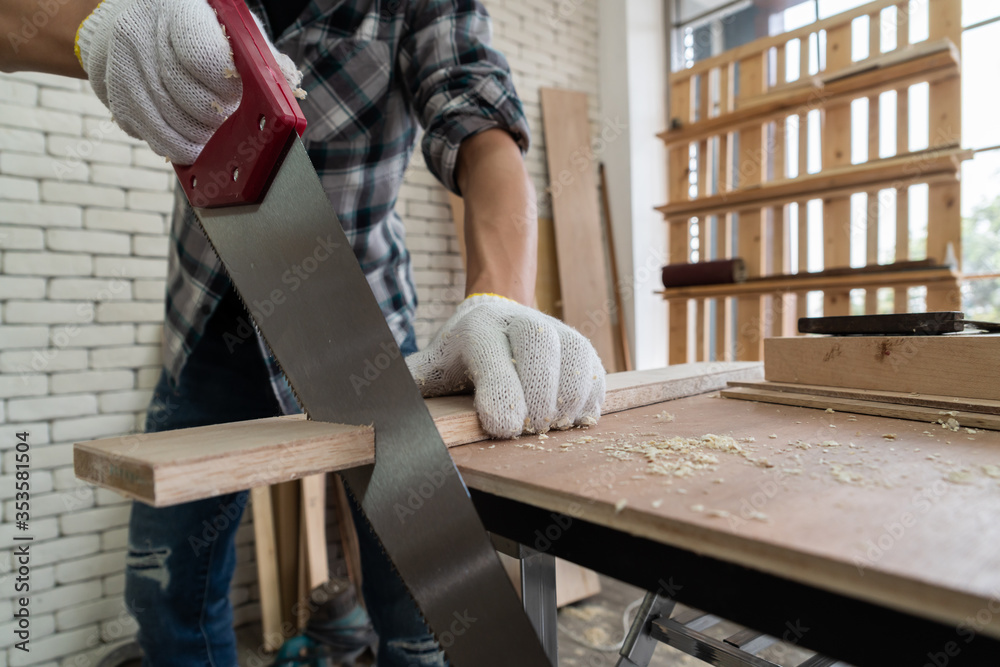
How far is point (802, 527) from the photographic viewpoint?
48 cm

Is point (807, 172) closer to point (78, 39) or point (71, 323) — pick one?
point (78, 39)

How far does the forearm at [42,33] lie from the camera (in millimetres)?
858

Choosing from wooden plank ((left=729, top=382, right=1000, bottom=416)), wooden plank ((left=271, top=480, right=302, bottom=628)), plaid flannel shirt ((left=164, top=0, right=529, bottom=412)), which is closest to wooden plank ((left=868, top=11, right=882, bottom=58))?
plaid flannel shirt ((left=164, top=0, right=529, bottom=412))

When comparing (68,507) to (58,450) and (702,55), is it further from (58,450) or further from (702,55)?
(702,55)

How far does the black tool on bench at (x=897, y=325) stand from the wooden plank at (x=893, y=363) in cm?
1

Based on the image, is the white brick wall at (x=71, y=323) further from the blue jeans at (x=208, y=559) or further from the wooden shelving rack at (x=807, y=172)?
the wooden shelving rack at (x=807, y=172)

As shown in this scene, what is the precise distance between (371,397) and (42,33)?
0.74 meters

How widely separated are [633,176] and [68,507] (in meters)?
3.45

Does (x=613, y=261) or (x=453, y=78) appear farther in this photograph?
(x=613, y=261)

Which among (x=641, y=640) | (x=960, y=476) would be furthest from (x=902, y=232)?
(x=960, y=476)

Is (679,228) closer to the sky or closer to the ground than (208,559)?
closer to the sky

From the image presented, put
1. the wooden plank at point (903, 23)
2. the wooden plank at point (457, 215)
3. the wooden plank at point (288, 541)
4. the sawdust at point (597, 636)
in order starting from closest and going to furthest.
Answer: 1. the sawdust at point (597, 636)
2. the wooden plank at point (288, 541)
3. the wooden plank at point (903, 23)
4. the wooden plank at point (457, 215)

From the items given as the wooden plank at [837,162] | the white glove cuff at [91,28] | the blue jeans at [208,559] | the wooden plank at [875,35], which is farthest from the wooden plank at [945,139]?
the white glove cuff at [91,28]

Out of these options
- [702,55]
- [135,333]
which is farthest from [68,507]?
[702,55]
